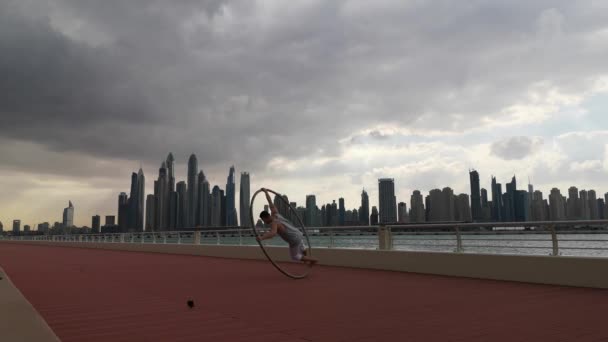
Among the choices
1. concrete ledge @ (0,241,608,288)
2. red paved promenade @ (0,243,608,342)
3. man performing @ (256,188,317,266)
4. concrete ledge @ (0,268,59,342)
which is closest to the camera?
concrete ledge @ (0,268,59,342)

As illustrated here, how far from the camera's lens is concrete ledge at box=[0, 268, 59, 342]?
16.1 feet

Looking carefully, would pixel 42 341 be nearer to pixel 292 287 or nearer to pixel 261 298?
pixel 261 298

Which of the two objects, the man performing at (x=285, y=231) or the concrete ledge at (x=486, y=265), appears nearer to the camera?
the concrete ledge at (x=486, y=265)

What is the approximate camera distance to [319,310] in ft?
24.3

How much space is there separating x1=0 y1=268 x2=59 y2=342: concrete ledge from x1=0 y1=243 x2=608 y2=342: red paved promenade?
0.34 meters

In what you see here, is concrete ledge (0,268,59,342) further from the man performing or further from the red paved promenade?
the man performing

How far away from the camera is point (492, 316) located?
22.2 feet

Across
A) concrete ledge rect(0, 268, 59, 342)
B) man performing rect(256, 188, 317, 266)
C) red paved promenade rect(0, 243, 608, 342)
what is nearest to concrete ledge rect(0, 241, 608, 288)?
red paved promenade rect(0, 243, 608, 342)

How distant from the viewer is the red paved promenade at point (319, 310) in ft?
18.6

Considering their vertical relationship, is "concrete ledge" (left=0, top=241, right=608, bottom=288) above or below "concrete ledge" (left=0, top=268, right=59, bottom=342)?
below

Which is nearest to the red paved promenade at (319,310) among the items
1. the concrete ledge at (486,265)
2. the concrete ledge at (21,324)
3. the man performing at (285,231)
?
the concrete ledge at (21,324)

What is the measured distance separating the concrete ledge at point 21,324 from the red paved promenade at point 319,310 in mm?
336

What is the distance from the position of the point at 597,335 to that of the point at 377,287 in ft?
16.8

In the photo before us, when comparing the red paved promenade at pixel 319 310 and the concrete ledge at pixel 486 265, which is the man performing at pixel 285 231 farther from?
the concrete ledge at pixel 486 265
